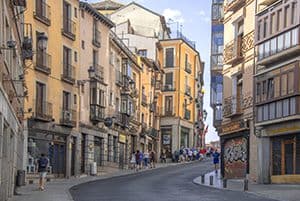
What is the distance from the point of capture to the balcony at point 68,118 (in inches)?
1615

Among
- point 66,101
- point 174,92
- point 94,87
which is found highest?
point 174,92

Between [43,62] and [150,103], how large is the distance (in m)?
34.0

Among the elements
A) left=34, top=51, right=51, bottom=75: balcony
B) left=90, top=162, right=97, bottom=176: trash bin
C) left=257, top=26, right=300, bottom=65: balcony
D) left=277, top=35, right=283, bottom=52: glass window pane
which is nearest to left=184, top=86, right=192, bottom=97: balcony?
left=90, top=162, right=97, bottom=176: trash bin

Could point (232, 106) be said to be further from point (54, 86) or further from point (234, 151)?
point (54, 86)

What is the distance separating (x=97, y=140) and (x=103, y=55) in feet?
20.3

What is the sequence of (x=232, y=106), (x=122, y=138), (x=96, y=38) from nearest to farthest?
(x=232, y=106), (x=96, y=38), (x=122, y=138)

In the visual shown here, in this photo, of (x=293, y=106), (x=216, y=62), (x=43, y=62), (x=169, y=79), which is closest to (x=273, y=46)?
(x=293, y=106)

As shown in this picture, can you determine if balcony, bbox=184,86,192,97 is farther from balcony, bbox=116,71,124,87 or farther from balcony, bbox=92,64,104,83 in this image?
balcony, bbox=92,64,104,83

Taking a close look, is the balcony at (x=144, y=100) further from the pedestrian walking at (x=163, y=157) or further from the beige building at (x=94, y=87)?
the beige building at (x=94, y=87)

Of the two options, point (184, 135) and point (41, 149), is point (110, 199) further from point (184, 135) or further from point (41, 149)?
point (184, 135)

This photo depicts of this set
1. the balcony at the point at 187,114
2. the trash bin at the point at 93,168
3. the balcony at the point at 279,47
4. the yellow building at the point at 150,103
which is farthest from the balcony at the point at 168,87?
the balcony at the point at 279,47

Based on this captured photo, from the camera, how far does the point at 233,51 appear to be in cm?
3931

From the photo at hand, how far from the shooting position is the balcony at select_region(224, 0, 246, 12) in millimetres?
38531

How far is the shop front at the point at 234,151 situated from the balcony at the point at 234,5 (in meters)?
6.69
